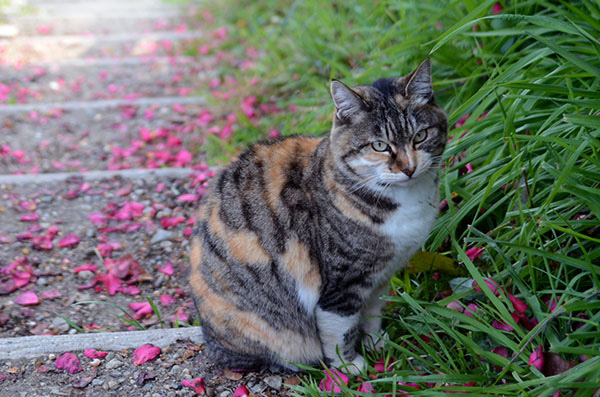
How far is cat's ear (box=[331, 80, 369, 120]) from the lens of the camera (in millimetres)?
2246

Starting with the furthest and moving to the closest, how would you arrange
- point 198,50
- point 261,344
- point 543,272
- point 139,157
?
1. point 198,50
2. point 139,157
3. point 261,344
4. point 543,272

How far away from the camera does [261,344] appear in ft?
8.14

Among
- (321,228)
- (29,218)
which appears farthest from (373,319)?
(29,218)

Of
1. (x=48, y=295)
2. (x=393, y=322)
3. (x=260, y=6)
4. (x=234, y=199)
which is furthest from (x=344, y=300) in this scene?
(x=260, y=6)

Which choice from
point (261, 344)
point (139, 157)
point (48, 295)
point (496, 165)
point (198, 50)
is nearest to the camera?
point (261, 344)

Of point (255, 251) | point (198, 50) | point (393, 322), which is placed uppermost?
point (198, 50)

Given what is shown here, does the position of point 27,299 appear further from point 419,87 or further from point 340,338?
point 419,87

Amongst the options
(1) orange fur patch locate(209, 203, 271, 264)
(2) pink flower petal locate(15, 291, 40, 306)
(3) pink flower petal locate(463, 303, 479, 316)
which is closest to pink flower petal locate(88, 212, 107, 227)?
(2) pink flower petal locate(15, 291, 40, 306)

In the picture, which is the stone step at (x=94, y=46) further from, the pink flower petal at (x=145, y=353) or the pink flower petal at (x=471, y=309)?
the pink flower petal at (x=471, y=309)

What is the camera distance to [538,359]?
195cm

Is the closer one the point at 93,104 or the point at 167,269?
the point at 167,269

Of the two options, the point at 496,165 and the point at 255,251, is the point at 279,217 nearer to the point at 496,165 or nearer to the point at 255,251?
the point at 255,251

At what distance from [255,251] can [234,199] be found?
0.24 metres

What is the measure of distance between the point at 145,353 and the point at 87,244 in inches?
48.8
